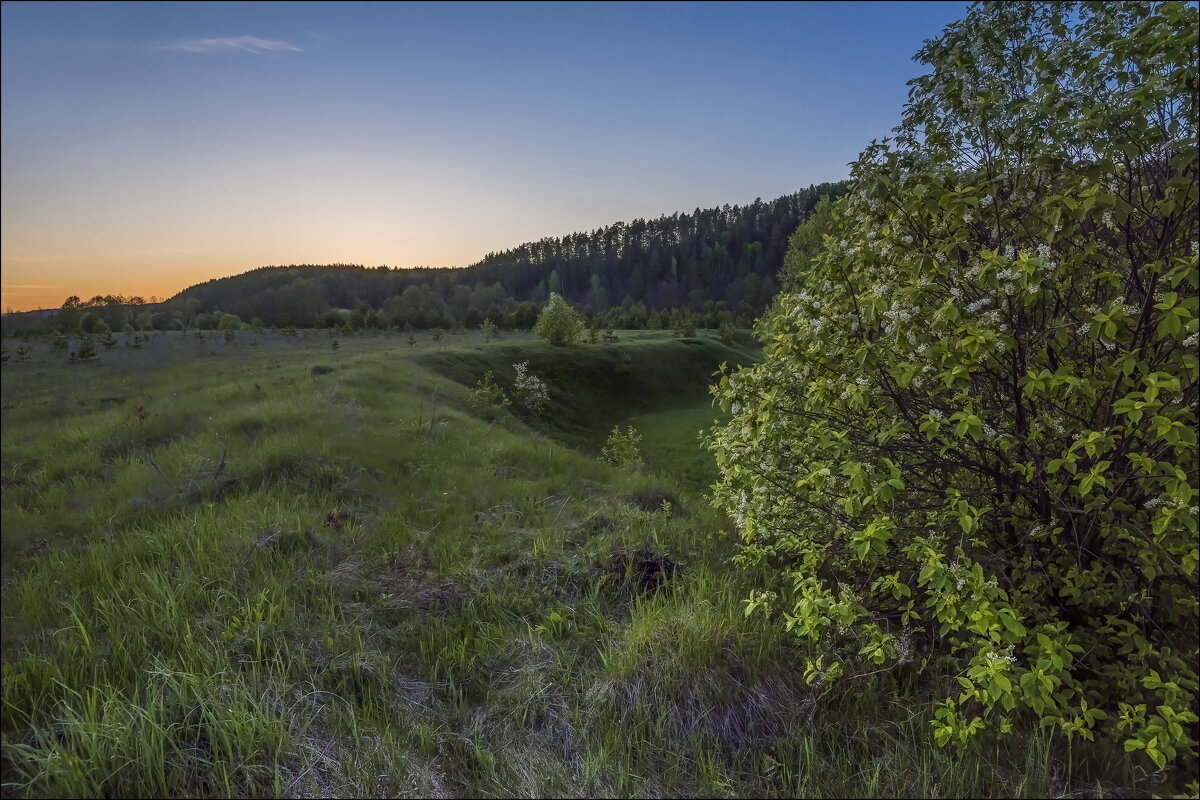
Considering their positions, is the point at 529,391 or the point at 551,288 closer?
the point at 529,391

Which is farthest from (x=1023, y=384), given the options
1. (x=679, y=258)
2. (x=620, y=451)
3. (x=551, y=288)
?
(x=679, y=258)

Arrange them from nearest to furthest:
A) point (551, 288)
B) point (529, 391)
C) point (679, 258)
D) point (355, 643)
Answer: point (355, 643), point (529, 391), point (551, 288), point (679, 258)

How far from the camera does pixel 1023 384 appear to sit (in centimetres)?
340

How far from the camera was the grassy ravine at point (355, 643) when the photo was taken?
3.39m

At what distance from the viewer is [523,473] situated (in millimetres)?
10281

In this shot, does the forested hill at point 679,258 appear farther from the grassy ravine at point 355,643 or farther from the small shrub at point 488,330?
the grassy ravine at point 355,643

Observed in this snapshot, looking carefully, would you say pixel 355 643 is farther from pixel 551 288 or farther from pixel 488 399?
pixel 551 288

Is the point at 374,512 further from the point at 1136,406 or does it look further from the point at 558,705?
the point at 1136,406

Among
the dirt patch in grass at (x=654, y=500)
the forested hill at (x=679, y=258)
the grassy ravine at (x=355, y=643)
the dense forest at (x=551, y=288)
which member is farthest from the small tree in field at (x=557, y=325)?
the forested hill at (x=679, y=258)

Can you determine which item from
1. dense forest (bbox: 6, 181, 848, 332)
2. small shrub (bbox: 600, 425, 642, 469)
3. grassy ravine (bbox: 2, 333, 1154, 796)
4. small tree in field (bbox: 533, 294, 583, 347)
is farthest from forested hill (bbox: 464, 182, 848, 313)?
grassy ravine (bbox: 2, 333, 1154, 796)

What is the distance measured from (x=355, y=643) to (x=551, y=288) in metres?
95.9

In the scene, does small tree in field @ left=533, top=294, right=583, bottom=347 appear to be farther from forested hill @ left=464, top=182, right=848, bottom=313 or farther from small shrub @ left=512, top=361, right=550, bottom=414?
forested hill @ left=464, top=182, right=848, bottom=313

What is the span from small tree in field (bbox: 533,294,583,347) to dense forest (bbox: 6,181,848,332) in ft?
6.48

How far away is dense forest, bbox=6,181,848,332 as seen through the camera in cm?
609
